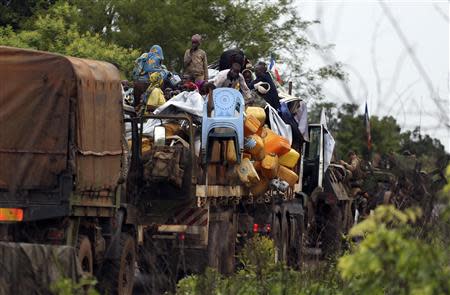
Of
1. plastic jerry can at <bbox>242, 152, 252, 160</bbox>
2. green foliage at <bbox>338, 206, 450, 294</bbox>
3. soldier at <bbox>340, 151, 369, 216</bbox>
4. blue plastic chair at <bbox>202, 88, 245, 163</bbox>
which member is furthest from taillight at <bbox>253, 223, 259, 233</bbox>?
green foliage at <bbox>338, 206, 450, 294</bbox>

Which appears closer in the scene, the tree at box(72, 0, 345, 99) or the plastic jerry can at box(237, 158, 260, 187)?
the plastic jerry can at box(237, 158, 260, 187)

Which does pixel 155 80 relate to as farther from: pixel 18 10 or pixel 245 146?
pixel 18 10

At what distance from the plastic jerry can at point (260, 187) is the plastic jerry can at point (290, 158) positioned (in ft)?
2.58

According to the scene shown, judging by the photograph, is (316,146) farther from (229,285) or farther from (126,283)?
(229,285)

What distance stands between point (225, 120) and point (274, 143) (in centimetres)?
243

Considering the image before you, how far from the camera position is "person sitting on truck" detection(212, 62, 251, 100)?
22219mm

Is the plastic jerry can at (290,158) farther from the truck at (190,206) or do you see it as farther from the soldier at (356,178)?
the soldier at (356,178)

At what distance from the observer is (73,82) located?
15.1 m

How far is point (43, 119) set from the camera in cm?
1494

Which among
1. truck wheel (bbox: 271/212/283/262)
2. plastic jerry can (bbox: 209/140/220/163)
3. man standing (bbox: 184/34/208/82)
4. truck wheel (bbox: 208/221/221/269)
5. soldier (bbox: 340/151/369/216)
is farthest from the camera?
soldier (bbox: 340/151/369/216)

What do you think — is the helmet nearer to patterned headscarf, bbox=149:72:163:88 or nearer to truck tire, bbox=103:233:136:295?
patterned headscarf, bbox=149:72:163:88

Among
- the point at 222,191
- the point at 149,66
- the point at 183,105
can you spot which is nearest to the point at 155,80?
the point at 149,66

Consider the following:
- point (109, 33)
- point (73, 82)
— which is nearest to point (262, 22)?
point (109, 33)

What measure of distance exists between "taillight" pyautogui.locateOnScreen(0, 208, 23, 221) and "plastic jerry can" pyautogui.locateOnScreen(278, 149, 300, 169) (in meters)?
8.82
